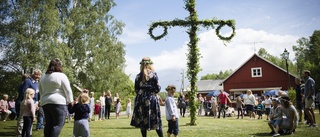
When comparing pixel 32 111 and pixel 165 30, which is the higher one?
pixel 165 30

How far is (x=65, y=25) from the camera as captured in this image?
80.8 feet

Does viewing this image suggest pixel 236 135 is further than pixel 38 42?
No

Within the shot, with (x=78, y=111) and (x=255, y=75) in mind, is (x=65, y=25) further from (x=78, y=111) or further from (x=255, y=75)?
(x=255, y=75)

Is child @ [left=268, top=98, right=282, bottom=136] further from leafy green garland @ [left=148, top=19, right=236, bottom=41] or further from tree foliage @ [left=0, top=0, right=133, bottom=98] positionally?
tree foliage @ [left=0, top=0, right=133, bottom=98]

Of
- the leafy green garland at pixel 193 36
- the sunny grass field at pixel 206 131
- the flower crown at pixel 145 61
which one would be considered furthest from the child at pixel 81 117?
the leafy green garland at pixel 193 36

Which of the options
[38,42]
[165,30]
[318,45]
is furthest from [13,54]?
[318,45]

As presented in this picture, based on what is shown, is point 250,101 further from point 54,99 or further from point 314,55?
point 314,55

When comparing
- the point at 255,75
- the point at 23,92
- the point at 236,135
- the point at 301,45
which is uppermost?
the point at 301,45

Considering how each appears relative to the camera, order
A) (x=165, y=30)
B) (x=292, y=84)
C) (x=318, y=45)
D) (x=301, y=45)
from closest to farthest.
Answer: (x=165, y=30) → (x=292, y=84) → (x=318, y=45) → (x=301, y=45)

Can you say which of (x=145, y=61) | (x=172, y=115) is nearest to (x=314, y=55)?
(x=172, y=115)

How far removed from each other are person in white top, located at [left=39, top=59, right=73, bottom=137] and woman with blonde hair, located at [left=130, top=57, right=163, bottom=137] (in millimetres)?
1442

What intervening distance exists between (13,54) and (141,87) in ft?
69.6

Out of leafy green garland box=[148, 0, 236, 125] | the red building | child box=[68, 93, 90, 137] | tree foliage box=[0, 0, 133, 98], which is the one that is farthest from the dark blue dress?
the red building

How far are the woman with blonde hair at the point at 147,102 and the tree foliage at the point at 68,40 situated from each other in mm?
18661
